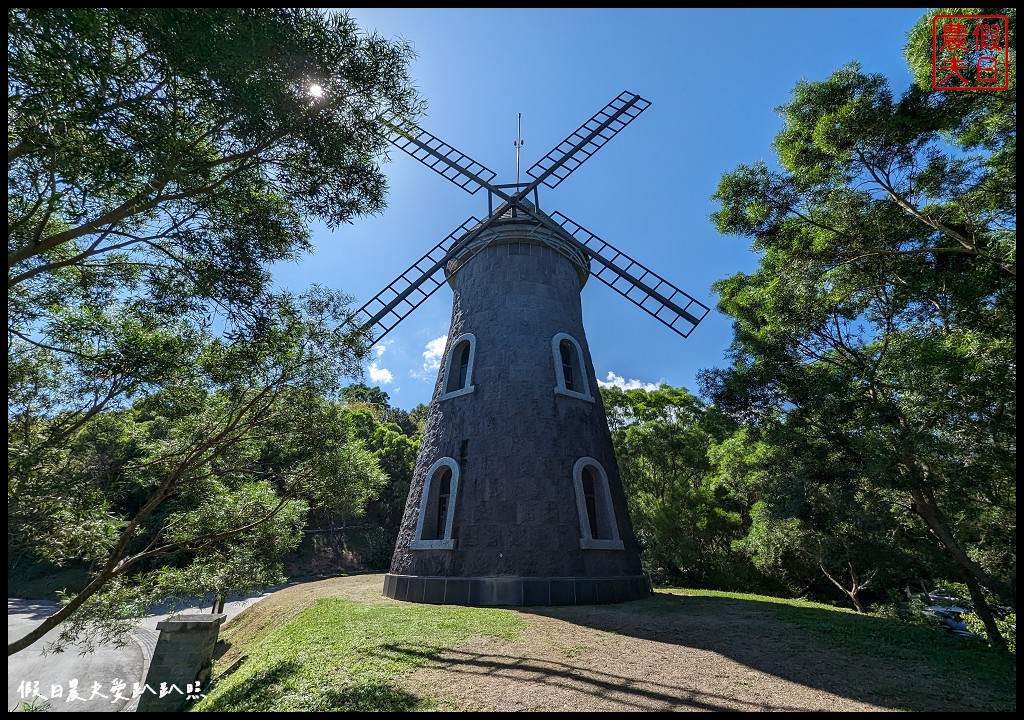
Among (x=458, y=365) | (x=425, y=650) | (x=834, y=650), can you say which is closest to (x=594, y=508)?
(x=458, y=365)

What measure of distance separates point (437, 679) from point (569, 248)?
1370 centimetres

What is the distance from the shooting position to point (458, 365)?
15.6 meters

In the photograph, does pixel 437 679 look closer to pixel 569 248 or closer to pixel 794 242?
pixel 794 242

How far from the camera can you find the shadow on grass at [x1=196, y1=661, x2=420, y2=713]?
5562 millimetres

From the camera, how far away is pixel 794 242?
10117 millimetres

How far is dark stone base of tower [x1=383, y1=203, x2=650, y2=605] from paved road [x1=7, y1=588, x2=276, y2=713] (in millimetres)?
5373

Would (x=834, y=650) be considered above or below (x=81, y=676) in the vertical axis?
above

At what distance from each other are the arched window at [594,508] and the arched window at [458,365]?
4547mm

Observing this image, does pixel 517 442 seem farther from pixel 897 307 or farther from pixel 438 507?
pixel 897 307

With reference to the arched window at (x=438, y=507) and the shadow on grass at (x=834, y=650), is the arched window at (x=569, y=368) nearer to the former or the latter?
the arched window at (x=438, y=507)

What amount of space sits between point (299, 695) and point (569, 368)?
11.1 m

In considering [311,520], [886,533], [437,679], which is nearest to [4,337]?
[437,679]

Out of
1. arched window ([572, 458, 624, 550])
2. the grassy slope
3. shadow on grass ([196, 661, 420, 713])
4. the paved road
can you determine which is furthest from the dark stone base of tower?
the paved road

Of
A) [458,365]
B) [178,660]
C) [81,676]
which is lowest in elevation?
[81,676]
